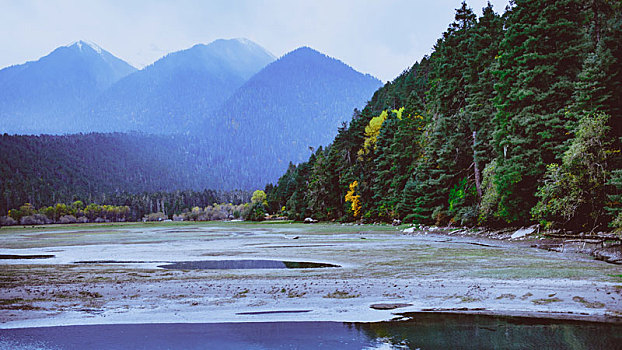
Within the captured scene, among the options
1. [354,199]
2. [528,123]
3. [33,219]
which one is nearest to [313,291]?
[528,123]

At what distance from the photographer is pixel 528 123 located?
3238 centimetres

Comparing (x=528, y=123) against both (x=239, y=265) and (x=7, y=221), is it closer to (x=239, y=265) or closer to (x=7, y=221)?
(x=239, y=265)

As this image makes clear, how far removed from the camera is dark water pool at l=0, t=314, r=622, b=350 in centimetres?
895

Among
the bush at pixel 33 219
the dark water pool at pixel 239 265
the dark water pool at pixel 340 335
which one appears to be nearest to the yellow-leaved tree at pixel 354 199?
the dark water pool at pixel 239 265

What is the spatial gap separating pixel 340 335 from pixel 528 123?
27.2m

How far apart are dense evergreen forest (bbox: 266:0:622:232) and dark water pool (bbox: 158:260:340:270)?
14489 mm

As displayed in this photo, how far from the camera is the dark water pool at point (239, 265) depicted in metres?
21.6

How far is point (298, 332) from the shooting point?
10031 millimetres

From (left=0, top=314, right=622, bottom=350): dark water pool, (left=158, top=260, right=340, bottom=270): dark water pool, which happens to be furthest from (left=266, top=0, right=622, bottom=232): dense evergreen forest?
(left=0, top=314, right=622, bottom=350): dark water pool

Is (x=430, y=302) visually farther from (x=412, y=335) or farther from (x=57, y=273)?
(x=57, y=273)

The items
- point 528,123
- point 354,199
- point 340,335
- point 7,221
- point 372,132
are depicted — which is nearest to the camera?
point 340,335

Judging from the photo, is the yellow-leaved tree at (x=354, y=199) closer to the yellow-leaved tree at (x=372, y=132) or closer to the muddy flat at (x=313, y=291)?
the yellow-leaved tree at (x=372, y=132)

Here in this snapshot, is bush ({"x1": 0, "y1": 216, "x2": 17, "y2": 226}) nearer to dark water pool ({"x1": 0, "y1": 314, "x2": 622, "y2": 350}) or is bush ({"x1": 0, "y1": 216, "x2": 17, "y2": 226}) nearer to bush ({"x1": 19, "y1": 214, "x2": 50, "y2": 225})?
bush ({"x1": 19, "y1": 214, "x2": 50, "y2": 225})

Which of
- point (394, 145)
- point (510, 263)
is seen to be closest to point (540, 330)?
point (510, 263)
